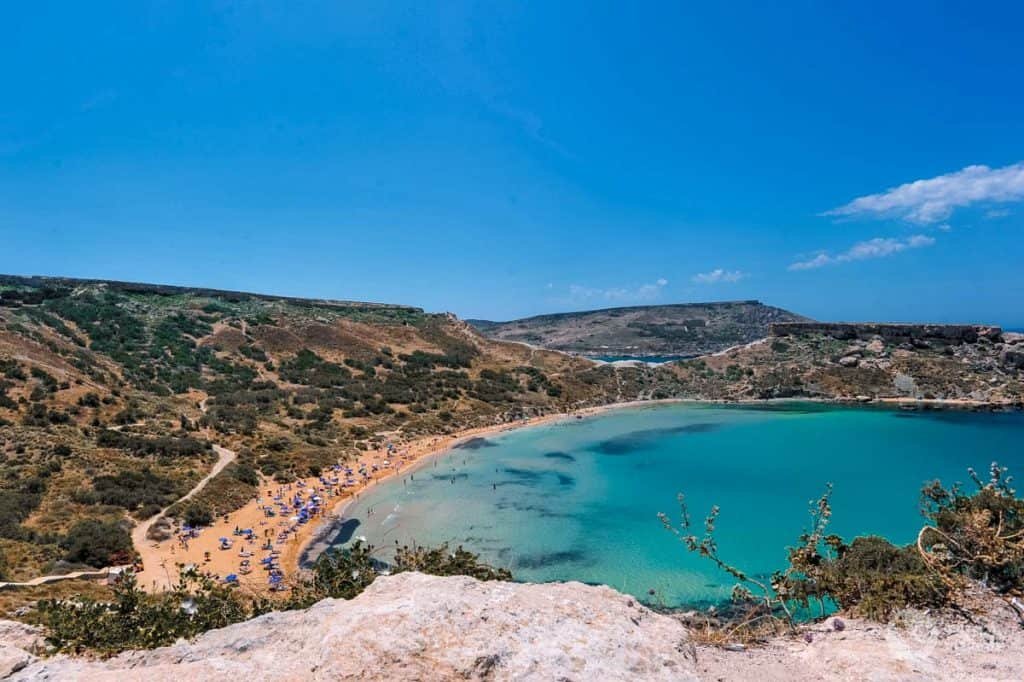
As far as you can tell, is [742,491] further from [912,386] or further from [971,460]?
[912,386]

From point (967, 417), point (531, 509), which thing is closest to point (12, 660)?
point (531, 509)

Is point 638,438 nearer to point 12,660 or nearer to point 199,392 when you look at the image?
point 199,392

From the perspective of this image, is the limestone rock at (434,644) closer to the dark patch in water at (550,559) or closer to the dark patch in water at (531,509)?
the dark patch in water at (550,559)

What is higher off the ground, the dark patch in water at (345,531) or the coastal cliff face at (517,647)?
the coastal cliff face at (517,647)

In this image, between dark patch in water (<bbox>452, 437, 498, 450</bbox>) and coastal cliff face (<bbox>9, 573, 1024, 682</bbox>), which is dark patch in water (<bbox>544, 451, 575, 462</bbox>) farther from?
coastal cliff face (<bbox>9, 573, 1024, 682</bbox>)

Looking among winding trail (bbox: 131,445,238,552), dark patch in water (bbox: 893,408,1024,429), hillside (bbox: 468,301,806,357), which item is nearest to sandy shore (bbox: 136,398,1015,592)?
winding trail (bbox: 131,445,238,552)

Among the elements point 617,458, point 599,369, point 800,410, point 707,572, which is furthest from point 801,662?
point 599,369

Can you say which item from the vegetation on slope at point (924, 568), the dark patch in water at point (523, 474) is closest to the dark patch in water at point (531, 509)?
the dark patch in water at point (523, 474)
